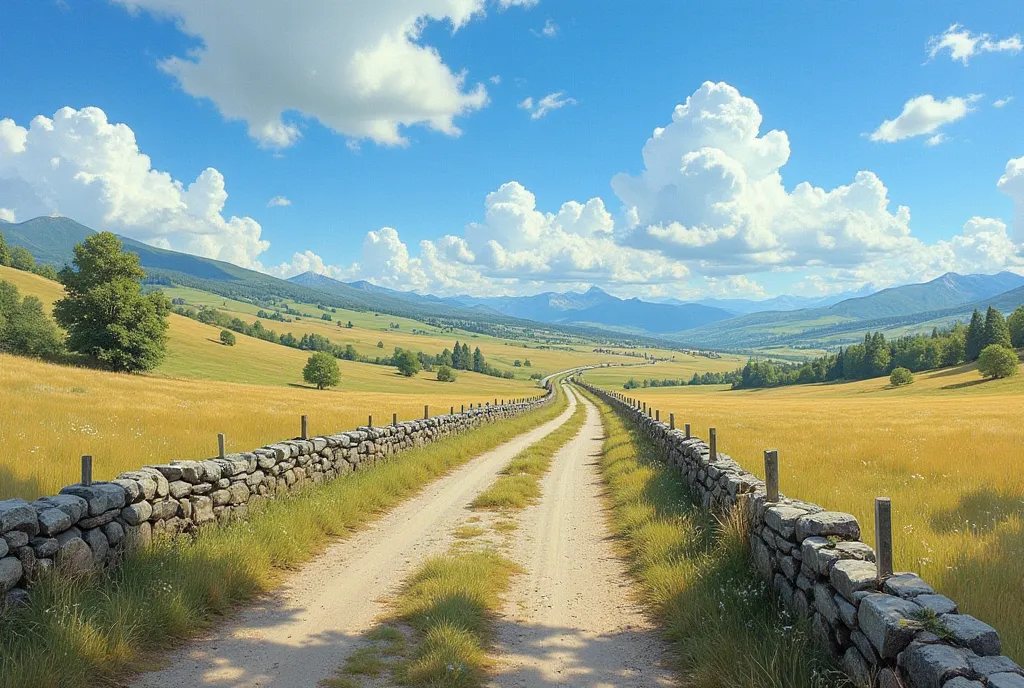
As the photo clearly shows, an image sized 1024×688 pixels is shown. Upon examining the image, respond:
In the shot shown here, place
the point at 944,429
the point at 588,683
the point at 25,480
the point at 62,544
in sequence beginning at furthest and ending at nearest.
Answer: the point at 944,429, the point at 25,480, the point at 62,544, the point at 588,683

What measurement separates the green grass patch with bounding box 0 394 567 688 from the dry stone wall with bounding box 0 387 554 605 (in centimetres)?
25

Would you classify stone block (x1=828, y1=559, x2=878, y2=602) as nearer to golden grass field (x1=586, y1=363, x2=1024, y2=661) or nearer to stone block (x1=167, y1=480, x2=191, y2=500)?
golden grass field (x1=586, y1=363, x2=1024, y2=661)

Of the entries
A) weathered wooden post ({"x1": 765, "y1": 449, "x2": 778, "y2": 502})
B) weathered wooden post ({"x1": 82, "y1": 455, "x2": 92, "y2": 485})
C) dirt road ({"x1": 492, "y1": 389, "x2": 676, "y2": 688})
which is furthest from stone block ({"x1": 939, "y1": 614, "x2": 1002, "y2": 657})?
weathered wooden post ({"x1": 82, "y1": 455, "x2": 92, "y2": 485})

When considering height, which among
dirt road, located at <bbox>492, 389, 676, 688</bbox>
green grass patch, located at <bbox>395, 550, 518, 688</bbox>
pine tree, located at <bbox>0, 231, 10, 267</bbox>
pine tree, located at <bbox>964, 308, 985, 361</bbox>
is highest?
pine tree, located at <bbox>0, 231, 10, 267</bbox>

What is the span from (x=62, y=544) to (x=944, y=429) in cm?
2558

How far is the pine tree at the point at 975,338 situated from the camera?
97125mm

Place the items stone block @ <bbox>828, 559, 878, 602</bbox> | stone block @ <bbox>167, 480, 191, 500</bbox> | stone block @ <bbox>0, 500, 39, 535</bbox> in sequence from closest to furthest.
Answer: stone block @ <bbox>828, 559, 878, 602</bbox>, stone block @ <bbox>0, 500, 39, 535</bbox>, stone block @ <bbox>167, 480, 191, 500</bbox>

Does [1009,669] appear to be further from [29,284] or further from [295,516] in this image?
[29,284]

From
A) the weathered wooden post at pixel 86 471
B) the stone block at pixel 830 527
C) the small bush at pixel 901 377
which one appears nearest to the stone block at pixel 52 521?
the weathered wooden post at pixel 86 471

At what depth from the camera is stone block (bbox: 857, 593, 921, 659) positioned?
3.91 metres

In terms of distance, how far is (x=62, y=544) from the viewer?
6.12 meters


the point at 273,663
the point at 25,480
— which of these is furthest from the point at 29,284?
the point at 273,663

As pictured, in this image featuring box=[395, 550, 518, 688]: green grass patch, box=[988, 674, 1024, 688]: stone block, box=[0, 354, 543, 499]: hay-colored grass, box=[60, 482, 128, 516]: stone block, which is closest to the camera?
box=[988, 674, 1024, 688]: stone block

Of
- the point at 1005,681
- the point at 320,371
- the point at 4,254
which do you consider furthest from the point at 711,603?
the point at 4,254
